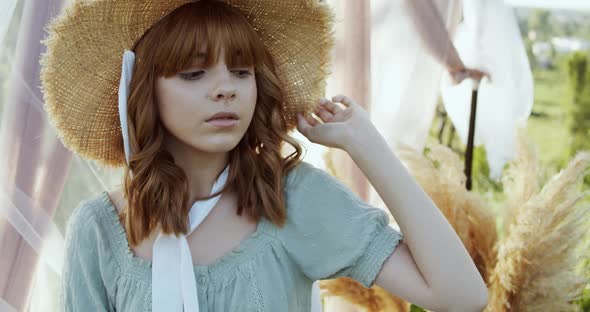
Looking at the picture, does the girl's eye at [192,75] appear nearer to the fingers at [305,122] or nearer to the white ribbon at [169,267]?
the white ribbon at [169,267]

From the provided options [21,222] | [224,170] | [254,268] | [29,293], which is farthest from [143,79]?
[29,293]

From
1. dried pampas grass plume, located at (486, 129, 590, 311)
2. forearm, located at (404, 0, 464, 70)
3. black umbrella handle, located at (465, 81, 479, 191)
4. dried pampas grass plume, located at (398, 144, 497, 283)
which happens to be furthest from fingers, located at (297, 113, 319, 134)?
black umbrella handle, located at (465, 81, 479, 191)

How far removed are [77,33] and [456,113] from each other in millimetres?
1180

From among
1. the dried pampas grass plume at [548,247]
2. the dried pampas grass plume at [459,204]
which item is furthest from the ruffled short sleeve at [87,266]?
the dried pampas grass plume at [548,247]

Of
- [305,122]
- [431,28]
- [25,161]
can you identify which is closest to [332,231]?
[305,122]

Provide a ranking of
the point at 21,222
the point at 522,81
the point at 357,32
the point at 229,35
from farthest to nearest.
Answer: the point at 522,81 < the point at 357,32 < the point at 21,222 < the point at 229,35

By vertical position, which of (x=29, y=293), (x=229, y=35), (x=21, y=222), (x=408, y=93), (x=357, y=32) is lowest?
(x=29, y=293)

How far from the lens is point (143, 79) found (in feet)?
3.93

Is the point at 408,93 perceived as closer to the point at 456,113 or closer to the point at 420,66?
the point at 420,66

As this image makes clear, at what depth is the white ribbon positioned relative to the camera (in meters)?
1.18

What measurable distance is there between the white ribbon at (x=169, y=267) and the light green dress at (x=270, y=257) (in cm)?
3

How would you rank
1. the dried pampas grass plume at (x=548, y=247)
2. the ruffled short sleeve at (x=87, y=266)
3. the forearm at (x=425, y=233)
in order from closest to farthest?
the forearm at (x=425, y=233) → the ruffled short sleeve at (x=87, y=266) → the dried pampas grass plume at (x=548, y=247)

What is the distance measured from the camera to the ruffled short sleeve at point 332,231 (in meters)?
1.20

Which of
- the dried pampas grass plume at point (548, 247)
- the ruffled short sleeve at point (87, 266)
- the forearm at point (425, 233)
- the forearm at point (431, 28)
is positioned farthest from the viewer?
the forearm at point (431, 28)
